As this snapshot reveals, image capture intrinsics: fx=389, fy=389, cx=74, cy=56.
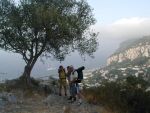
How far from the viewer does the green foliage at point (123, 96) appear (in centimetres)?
3187

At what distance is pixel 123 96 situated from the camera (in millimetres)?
33688

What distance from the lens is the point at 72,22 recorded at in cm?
3441

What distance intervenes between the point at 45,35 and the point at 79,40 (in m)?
3.48

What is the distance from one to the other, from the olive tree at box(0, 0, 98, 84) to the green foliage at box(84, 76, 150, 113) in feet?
13.1

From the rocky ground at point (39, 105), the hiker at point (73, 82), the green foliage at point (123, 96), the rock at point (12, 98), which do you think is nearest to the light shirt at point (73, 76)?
the hiker at point (73, 82)

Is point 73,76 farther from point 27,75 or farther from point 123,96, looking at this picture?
point 27,75

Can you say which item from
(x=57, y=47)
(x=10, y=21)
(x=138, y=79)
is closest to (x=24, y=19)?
(x=10, y=21)

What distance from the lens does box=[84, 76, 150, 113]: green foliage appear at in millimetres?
31873

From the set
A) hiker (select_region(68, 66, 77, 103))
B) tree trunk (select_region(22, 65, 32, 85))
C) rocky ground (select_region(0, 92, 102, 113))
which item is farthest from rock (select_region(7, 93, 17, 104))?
tree trunk (select_region(22, 65, 32, 85))

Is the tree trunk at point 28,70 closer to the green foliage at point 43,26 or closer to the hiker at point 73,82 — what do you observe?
the green foliage at point 43,26

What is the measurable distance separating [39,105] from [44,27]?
321 inches

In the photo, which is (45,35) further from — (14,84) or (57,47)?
(14,84)

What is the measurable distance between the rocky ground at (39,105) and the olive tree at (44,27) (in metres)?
4.87

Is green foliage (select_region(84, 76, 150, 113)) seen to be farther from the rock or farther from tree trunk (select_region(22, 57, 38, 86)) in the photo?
the rock
